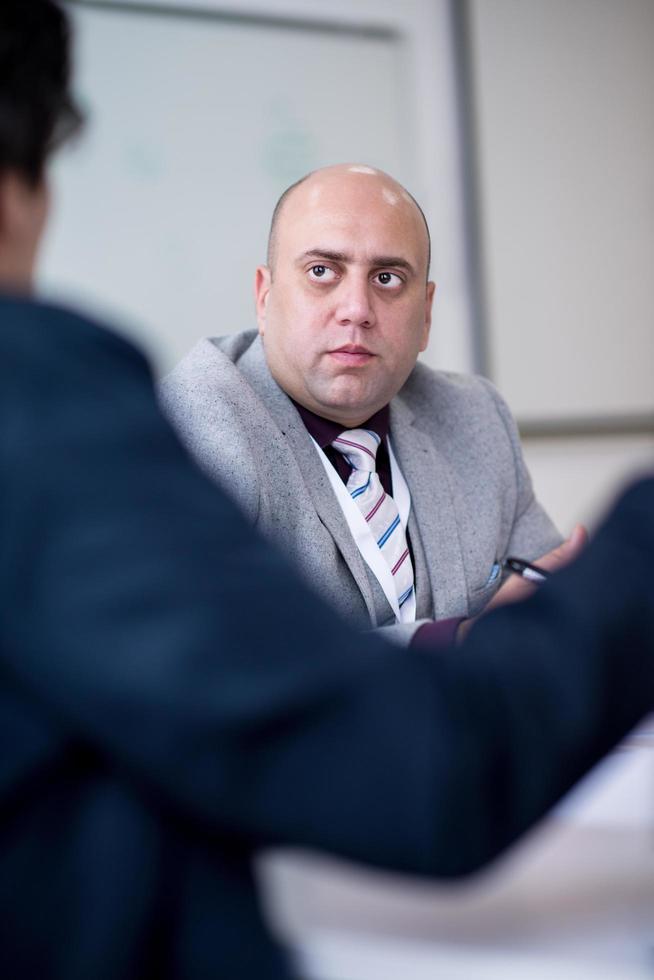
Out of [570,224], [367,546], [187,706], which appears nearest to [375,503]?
[367,546]

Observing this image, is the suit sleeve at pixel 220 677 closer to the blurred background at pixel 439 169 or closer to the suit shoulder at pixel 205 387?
the suit shoulder at pixel 205 387

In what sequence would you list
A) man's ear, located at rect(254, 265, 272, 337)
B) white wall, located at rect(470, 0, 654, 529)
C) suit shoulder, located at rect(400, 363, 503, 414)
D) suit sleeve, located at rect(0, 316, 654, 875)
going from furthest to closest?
white wall, located at rect(470, 0, 654, 529) < suit shoulder, located at rect(400, 363, 503, 414) < man's ear, located at rect(254, 265, 272, 337) < suit sleeve, located at rect(0, 316, 654, 875)

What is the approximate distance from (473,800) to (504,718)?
4cm

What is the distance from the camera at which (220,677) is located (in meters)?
0.44

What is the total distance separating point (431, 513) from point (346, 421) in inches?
7.9

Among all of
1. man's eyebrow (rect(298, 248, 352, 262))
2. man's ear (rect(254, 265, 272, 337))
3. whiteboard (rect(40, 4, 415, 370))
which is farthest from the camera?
whiteboard (rect(40, 4, 415, 370))

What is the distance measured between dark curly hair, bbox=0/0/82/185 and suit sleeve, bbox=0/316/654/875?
0.42 feet

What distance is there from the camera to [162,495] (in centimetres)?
47

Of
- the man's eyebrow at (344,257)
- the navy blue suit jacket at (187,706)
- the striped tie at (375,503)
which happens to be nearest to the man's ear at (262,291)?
the man's eyebrow at (344,257)

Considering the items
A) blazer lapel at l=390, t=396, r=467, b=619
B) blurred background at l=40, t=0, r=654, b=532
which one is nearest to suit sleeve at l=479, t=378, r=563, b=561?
blazer lapel at l=390, t=396, r=467, b=619

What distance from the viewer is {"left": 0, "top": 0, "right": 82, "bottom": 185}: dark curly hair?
0.54 metres

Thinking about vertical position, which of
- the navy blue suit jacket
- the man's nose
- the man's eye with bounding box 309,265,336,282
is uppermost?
the navy blue suit jacket

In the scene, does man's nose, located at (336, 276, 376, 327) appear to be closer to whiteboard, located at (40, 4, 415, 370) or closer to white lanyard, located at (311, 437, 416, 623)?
white lanyard, located at (311, 437, 416, 623)

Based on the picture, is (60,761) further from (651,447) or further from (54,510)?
(651,447)
